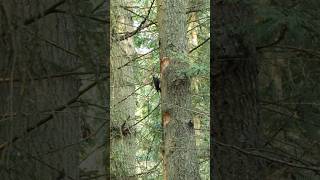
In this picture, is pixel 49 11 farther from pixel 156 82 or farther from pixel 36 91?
pixel 156 82

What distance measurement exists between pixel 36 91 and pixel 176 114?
2784mm

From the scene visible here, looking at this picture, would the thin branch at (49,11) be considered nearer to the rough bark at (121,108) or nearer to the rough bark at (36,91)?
the rough bark at (36,91)

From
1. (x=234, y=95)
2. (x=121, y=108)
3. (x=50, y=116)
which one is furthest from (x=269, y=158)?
(x=121, y=108)

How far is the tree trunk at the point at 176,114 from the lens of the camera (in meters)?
4.59

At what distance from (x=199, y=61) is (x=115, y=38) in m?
1.03

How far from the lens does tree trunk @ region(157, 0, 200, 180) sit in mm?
4586

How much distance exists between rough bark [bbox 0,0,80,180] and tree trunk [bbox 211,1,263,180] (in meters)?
Answer: 0.61

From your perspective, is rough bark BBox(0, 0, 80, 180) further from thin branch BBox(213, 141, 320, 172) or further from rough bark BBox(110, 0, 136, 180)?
rough bark BBox(110, 0, 136, 180)

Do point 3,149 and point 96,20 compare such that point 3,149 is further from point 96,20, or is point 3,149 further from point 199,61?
point 199,61

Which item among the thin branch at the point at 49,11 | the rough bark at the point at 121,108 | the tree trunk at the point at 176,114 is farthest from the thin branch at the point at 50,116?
the tree trunk at the point at 176,114

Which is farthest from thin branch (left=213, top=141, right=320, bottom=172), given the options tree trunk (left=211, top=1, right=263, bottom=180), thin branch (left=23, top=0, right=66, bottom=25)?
thin branch (left=23, top=0, right=66, bottom=25)

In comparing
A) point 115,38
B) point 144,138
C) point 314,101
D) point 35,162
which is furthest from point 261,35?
point 144,138

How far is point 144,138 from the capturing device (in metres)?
5.34

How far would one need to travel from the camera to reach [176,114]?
4.63 metres
